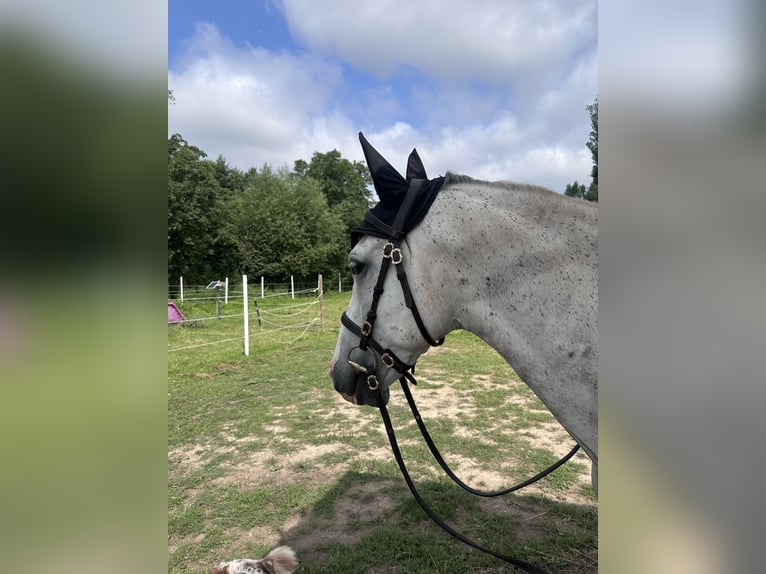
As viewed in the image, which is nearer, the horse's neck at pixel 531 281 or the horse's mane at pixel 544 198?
the horse's neck at pixel 531 281

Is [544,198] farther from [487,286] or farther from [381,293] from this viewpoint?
[381,293]

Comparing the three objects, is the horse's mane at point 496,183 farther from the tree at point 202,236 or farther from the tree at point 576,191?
the tree at point 202,236

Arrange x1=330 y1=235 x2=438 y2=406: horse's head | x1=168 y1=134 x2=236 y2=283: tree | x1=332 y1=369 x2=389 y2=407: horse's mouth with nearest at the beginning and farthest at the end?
x1=330 y1=235 x2=438 y2=406: horse's head < x1=332 y1=369 x2=389 y2=407: horse's mouth < x1=168 y1=134 x2=236 y2=283: tree

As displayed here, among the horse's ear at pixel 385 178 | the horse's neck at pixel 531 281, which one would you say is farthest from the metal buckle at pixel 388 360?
the horse's ear at pixel 385 178

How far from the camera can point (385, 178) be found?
1807mm

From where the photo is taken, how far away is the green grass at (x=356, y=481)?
2.90 metres

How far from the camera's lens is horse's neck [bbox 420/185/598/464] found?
137 centimetres

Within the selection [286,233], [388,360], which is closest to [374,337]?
[388,360]

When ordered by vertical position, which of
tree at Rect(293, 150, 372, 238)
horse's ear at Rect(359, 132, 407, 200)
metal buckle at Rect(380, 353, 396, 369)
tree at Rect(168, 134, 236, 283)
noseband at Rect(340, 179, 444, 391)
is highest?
tree at Rect(293, 150, 372, 238)

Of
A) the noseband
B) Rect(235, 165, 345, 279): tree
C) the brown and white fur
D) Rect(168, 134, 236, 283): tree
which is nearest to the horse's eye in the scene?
the noseband

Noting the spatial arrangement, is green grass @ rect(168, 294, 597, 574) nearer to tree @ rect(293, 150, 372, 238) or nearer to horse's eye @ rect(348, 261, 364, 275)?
horse's eye @ rect(348, 261, 364, 275)
